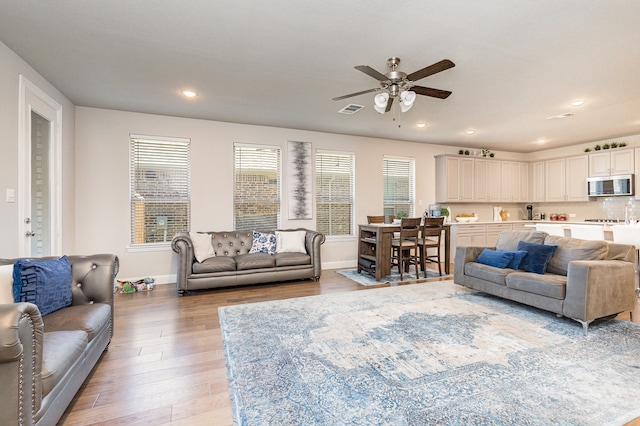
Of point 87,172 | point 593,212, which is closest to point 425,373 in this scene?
point 87,172

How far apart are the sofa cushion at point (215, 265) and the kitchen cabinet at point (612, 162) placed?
7717 mm

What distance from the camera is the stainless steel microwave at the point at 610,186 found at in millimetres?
5961

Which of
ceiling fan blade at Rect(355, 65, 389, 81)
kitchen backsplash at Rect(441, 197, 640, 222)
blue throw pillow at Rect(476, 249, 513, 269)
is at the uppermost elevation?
ceiling fan blade at Rect(355, 65, 389, 81)

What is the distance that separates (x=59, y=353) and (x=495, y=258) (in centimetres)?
438

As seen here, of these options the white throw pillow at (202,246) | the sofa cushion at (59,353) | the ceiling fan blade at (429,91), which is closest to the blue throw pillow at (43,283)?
the sofa cushion at (59,353)

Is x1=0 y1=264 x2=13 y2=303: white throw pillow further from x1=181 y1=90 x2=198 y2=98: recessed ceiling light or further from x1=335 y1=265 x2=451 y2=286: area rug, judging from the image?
x1=335 y1=265 x2=451 y2=286: area rug

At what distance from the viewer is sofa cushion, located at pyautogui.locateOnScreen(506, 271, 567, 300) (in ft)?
10.2

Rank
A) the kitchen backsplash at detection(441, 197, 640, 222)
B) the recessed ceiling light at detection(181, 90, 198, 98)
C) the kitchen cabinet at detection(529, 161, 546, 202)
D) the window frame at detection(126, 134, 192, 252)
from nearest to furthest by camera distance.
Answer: the recessed ceiling light at detection(181, 90, 198, 98)
the window frame at detection(126, 134, 192, 252)
the kitchen backsplash at detection(441, 197, 640, 222)
the kitchen cabinet at detection(529, 161, 546, 202)

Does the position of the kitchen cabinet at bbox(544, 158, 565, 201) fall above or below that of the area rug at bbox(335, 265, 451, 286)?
above

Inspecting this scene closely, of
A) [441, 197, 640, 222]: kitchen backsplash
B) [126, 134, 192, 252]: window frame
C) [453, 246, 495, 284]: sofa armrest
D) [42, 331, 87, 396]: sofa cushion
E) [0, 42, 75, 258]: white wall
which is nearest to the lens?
[42, 331, 87, 396]: sofa cushion

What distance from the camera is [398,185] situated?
6.87 meters

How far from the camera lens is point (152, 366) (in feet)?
7.70

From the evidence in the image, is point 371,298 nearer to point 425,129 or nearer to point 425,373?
point 425,373

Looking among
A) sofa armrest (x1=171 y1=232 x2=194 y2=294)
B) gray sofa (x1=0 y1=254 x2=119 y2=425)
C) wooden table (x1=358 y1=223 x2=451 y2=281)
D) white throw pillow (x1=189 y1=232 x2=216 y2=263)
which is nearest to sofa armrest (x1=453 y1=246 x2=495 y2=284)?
wooden table (x1=358 y1=223 x2=451 y2=281)
